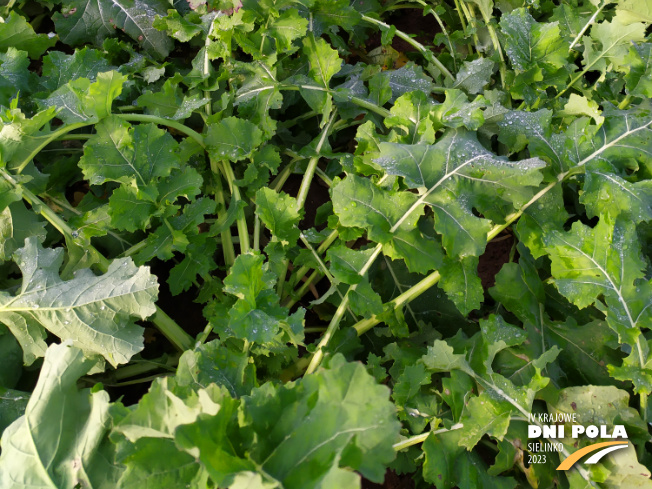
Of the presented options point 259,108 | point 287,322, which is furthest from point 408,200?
point 259,108

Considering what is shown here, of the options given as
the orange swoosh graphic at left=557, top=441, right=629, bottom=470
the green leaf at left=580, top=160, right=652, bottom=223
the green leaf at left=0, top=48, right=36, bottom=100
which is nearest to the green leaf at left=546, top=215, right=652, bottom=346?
the green leaf at left=580, top=160, right=652, bottom=223

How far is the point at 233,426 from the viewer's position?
128 centimetres

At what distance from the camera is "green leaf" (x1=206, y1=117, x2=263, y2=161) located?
1.98 m

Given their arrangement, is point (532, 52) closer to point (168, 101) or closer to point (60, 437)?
point (168, 101)

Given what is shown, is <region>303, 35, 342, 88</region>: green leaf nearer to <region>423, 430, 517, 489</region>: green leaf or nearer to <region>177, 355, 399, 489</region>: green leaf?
<region>177, 355, 399, 489</region>: green leaf

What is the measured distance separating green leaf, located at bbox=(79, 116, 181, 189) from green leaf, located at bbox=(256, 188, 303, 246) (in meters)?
0.32

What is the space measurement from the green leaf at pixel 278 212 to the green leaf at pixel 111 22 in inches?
38.8

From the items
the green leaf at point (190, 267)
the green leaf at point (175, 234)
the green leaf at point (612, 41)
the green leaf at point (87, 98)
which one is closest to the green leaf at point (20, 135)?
the green leaf at point (87, 98)

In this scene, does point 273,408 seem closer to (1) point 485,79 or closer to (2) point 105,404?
(2) point 105,404

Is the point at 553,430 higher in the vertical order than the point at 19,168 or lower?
lower

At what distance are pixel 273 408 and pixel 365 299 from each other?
25.5 inches

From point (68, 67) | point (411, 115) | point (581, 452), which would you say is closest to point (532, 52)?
point (411, 115)

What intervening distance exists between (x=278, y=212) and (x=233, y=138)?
14.4 inches

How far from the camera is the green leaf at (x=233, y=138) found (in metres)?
1.98
